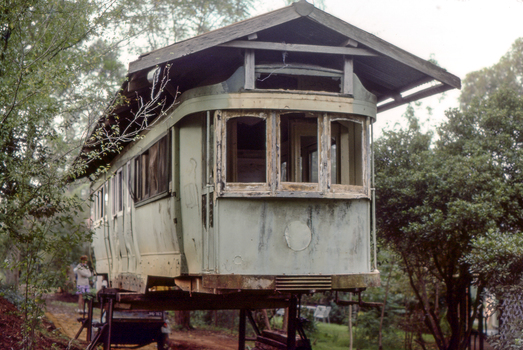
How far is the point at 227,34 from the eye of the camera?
6.62 metres

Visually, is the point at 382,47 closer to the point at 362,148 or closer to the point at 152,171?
the point at 362,148

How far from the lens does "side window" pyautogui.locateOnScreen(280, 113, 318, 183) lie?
7.59m

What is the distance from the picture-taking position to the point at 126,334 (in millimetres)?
11906

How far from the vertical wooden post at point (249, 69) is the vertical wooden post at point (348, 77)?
1099 millimetres

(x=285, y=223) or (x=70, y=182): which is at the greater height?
(x=70, y=182)

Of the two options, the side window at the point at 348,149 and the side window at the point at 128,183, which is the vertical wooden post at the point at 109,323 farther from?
the side window at the point at 348,149

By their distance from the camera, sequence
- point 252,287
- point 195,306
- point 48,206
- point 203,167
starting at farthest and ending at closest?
point 195,306, point 48,206, point 203,167, point 252,287

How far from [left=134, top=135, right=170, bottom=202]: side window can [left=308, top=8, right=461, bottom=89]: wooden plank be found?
2503 millimetres

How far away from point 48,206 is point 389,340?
12188mm

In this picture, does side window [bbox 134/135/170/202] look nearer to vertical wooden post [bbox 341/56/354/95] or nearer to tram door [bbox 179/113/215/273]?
tram door [bbox 179/113/215/273]

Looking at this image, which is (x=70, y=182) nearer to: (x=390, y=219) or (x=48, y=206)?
(x=48, y=206)

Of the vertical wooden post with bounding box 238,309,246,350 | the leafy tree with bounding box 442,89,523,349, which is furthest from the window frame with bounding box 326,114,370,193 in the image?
the vertical wooden post with bounding box 238,309,246,350

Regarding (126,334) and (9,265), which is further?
(126,334)

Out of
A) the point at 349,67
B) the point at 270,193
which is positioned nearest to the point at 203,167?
the point at 270,193
